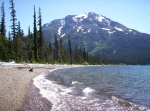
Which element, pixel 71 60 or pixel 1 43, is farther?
pixel 71 60

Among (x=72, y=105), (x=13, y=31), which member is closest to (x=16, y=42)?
(x=13, y=31)

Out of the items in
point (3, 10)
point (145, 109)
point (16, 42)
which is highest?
point (3, 10)

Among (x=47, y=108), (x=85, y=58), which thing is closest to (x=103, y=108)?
(x=47, y=108)

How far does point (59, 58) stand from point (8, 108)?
105 m

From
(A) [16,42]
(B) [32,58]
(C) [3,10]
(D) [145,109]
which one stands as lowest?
(D) [145,109]

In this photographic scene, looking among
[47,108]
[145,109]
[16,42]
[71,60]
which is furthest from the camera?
[71,60]

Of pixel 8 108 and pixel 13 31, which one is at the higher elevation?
pixel 13 31

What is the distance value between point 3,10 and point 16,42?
16.1 meters

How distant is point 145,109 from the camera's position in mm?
15336

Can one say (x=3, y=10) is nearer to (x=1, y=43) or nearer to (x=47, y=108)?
(x=1, y=43)

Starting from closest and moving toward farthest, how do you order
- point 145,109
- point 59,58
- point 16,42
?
point 145,109 < point 16,42 < point 59,58

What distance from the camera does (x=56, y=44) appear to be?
4665 inches

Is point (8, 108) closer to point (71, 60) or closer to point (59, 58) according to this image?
point (59, 58)

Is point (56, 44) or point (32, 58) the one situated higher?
point (56, 44)
